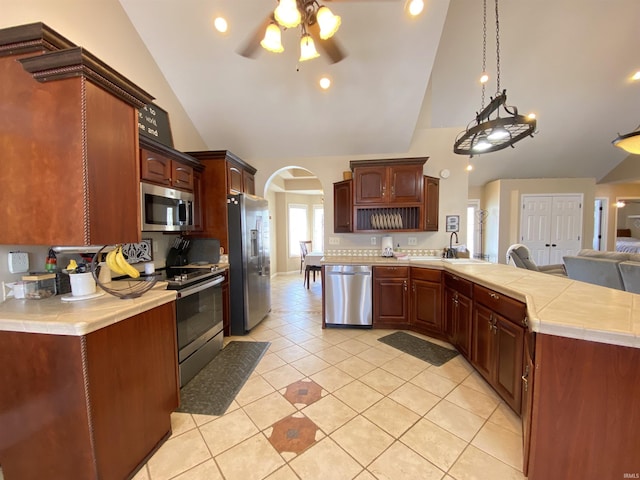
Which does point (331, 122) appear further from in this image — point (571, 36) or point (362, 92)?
point (571, 36)

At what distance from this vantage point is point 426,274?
3113 millimetres

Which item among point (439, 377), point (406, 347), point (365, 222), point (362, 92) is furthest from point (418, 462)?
point (362, 92)

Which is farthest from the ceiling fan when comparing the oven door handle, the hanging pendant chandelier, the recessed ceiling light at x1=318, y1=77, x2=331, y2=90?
the oven door handle

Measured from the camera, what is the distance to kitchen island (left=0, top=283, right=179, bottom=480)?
117cm

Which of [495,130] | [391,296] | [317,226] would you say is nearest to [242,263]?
[391,296]

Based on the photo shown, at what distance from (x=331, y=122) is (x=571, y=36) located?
11.6ft

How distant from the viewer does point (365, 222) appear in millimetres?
3812

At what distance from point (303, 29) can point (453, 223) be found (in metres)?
3.18

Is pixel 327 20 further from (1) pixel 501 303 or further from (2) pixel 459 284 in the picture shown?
(2) pixel 459 284

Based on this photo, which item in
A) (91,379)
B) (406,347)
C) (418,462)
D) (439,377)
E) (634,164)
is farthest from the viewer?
(634,164)

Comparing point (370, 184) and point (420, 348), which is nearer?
point (420, 348)

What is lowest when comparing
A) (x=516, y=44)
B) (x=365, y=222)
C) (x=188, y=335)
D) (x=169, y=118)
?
(x=188, y=335)

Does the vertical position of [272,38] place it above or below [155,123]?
above

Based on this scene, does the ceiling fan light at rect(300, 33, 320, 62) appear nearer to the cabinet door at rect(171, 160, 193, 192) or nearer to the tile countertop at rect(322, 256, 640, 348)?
the cabinet door at rect(171, 160, 193, 192)
